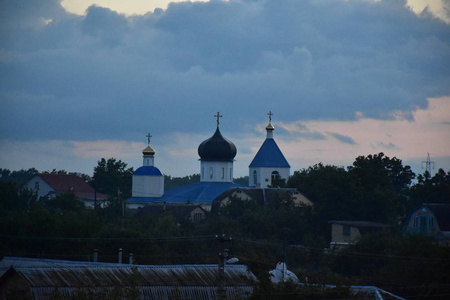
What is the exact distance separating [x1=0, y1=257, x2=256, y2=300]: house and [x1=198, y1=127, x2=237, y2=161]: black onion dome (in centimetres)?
4095

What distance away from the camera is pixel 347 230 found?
55.2m

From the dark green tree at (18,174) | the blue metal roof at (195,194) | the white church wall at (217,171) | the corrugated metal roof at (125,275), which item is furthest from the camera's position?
the dark green tree at (18,174)

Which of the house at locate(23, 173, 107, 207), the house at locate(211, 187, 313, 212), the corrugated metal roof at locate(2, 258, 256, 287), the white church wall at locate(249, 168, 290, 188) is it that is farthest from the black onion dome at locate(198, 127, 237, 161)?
the corrugated metal roof at locate(2, 258, 256, 287)

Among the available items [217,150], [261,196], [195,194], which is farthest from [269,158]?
[261,196]

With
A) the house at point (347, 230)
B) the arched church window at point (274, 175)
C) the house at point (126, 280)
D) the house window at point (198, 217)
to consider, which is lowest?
the house at point (126, 280)

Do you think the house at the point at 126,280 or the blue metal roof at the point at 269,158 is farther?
the blue metal roof at the point at 269,158

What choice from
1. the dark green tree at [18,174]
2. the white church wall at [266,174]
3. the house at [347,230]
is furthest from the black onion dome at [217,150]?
the dark green tree at [18,174]

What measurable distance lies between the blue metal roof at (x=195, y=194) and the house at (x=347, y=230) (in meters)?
17.1

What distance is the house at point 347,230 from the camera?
54.2 metres

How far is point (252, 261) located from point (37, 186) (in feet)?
211

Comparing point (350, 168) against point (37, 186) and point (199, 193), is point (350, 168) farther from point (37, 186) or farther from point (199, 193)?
point (37, 186)

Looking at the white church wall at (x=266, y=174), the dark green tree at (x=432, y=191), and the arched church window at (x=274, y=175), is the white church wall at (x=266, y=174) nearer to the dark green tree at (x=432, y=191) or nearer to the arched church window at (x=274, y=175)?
the arched church window at (x=274, y=175)

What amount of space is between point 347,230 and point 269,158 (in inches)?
1003

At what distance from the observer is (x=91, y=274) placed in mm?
34094
